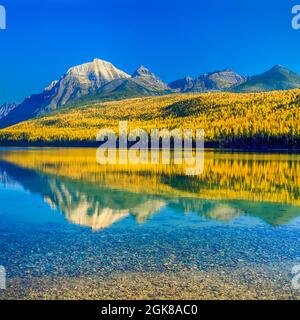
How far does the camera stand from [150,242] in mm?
23438

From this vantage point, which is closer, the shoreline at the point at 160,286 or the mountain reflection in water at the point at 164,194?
the shoreline at the point at 160,286

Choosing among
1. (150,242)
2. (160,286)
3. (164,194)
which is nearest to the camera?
(160,286)

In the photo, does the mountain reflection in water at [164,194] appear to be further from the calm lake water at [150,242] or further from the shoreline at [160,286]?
the shoreline at [160,286]

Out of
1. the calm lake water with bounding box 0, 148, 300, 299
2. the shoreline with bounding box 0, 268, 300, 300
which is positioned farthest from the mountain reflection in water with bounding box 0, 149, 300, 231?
the shoreline with bounding box 0, 268, 300, 300

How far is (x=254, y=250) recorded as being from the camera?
70.7 feet

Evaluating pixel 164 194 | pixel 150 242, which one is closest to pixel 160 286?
pixel 150 242

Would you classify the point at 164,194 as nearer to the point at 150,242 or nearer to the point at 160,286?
the point at 150,242

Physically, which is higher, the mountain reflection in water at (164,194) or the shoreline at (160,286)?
the mountain reflection in water at (164,194)

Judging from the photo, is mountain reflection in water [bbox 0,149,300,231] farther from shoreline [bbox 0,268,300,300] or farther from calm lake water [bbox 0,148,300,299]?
shoreline [bbox 0,268,300,300]

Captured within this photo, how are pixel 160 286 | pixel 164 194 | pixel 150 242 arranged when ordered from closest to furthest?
1. pixel 160 286
2. pixel 150 242
3. pixel 164 194

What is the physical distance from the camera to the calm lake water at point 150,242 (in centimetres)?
1633

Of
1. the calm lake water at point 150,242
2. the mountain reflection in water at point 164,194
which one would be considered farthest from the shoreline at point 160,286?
the mountain reflection in water at point 164,194

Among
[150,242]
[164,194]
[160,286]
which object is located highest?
[164,194]
